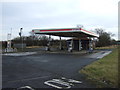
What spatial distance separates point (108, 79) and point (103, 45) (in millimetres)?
49101

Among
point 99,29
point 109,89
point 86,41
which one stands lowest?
point 109,89

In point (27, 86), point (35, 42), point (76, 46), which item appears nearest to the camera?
point (27, 86)

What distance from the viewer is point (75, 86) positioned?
5.57m

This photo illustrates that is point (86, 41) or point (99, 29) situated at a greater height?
point (99, 29)

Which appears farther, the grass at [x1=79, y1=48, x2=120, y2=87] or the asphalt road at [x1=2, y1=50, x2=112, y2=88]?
the grass at [x1=79, y1=48, x2=120, y2=87]

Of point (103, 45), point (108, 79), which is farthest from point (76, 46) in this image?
point (108, 79)

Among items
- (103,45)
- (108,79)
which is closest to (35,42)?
(103,45)

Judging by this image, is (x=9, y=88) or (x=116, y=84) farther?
(x=116, y=84)

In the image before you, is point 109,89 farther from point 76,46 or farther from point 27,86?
point 76,46

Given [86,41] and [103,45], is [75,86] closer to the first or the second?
[86,41]

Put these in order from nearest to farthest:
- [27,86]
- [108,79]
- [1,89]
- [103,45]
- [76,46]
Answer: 1. [1,89]
2. [27,86]
3. [108,79]
4. [76,46]
5. [103,45]

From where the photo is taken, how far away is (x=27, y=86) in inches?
216

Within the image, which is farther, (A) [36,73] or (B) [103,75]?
(A) [36,73]

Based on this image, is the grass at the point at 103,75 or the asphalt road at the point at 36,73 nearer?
the asphalt road at the point at 36,73
